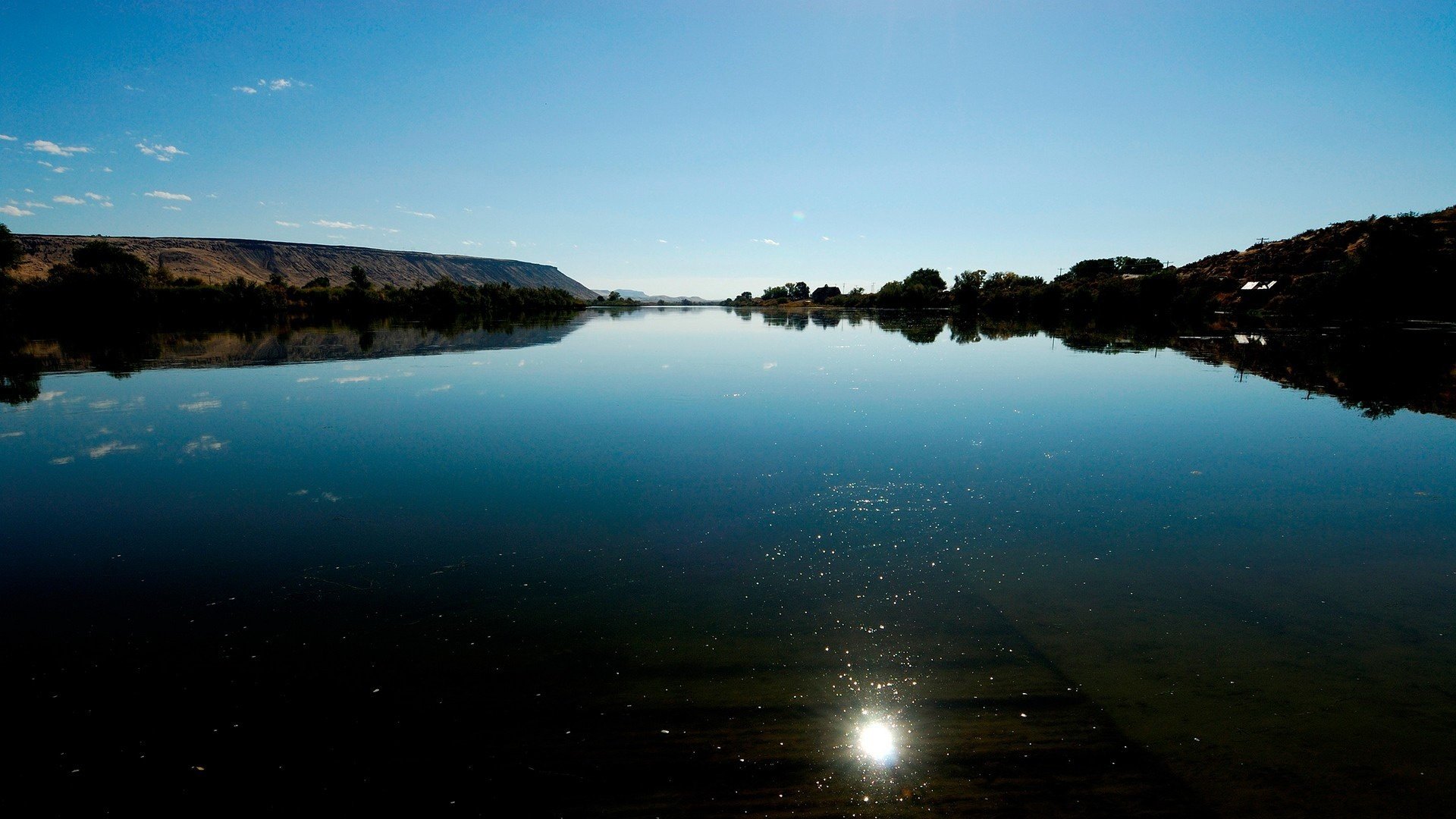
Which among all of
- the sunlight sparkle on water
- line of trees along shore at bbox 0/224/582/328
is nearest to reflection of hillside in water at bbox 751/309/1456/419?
the sunlight sparkle on water

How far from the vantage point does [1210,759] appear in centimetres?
507

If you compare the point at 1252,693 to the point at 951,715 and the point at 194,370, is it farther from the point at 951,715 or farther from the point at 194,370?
the point at 194,370

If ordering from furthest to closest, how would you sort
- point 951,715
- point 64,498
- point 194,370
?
point 194,370 < point 64,498 < point 951,715

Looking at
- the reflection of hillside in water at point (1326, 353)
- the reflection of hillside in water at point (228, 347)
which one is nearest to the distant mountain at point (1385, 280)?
the reflection of hillside in water at point (1326, 353)

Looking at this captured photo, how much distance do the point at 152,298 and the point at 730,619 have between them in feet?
283

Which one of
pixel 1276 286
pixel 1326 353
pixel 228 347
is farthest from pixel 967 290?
pixel 228 347

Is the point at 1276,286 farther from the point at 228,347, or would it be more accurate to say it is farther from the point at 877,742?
the point at 228,347

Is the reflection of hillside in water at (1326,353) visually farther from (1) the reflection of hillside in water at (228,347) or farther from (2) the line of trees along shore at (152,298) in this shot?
(2) the line of trees along shore at (152,298)

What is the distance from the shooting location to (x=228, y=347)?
4144 cm

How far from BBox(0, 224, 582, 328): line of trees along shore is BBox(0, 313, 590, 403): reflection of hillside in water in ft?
45.2

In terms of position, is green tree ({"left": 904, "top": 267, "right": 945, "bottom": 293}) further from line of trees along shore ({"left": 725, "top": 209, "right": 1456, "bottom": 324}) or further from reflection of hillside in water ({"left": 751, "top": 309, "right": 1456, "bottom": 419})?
reflection of hillside in water ({"left": 751, "top": 309, "right": 1456, "bottom": 419})

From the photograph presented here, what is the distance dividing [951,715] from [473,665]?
4.88 m

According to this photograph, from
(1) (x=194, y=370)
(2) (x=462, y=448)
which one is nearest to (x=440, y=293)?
(1) (x=194, y=370)

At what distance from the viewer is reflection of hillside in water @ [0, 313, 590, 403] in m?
30.4
